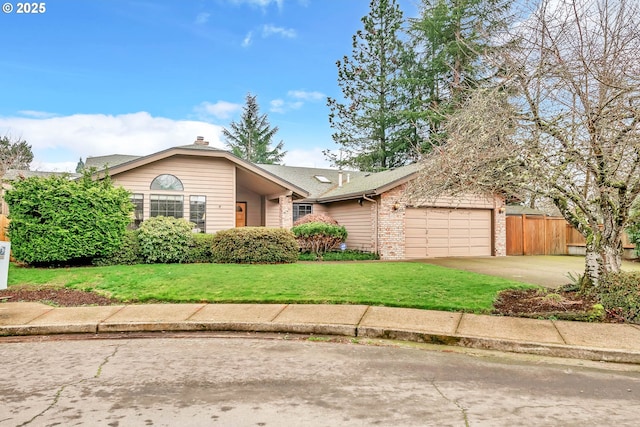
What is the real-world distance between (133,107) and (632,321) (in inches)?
948

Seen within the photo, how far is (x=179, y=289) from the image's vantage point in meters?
7.88

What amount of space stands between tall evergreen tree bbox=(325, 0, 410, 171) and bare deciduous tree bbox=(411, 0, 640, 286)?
2186 cm

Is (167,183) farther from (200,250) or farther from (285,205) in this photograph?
(285,205)

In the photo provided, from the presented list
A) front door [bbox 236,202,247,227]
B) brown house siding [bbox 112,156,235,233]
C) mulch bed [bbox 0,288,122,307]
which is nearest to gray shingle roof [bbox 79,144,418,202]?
brown house siding [bbox 112,156,235,233]

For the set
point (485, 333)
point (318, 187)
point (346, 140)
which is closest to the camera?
point (485, 333)

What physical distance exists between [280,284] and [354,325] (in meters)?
3.23

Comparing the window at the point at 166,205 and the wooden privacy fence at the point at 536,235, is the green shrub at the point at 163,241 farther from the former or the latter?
the wooden privacy fence at the point at 536,235

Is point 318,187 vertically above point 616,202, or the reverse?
point 318,187

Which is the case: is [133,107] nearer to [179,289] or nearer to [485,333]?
[179,289]

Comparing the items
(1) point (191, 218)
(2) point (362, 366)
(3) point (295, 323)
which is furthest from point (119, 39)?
(2) point (362, 366)

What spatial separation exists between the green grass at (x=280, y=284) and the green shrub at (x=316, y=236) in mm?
4387

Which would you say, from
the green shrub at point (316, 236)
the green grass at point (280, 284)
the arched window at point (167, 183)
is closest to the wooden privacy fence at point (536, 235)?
the green shrub at point (316, 236)

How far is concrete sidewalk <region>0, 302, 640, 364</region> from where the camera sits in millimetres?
4770

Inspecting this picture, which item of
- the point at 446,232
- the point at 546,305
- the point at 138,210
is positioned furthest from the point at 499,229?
the point at 138,210
